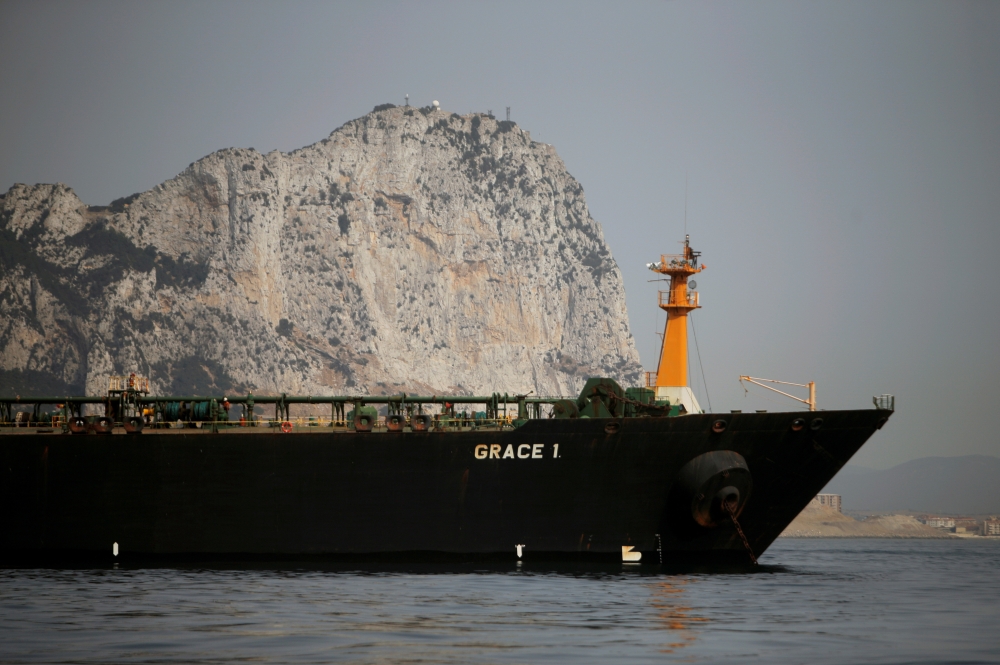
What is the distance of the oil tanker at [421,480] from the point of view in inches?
1560

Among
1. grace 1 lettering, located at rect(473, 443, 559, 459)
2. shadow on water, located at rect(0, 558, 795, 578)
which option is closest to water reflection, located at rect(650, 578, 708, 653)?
shadow on water, located at rect(0, 558, 795, 578)

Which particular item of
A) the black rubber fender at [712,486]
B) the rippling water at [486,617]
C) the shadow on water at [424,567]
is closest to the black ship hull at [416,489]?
the black rubber fender at [712,486]

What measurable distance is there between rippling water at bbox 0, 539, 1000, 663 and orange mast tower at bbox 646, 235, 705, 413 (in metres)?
13.7

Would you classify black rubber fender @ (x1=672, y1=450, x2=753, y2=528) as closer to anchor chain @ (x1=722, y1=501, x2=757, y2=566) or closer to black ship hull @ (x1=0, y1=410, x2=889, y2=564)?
anchor chain @ (x1=722, y1=501, x2=757, y2=566)

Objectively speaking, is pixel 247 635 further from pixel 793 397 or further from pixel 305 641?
pixel 793 397

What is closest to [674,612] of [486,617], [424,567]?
[486,617]

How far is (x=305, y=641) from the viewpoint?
2244 cm

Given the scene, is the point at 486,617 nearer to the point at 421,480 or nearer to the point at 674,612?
the point at 674,612

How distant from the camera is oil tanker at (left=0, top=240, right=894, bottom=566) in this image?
39.6 m

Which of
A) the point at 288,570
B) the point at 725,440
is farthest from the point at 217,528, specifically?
the point at 725,440

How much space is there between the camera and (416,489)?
41156mm

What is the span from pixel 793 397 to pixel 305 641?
25.9 meters

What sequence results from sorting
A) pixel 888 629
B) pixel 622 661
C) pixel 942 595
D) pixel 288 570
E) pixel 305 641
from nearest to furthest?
pixel 622 661
pixel 305 641
pixel 888 629
pixel 942 595
pixel 288 570

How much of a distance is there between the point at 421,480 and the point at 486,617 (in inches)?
605
